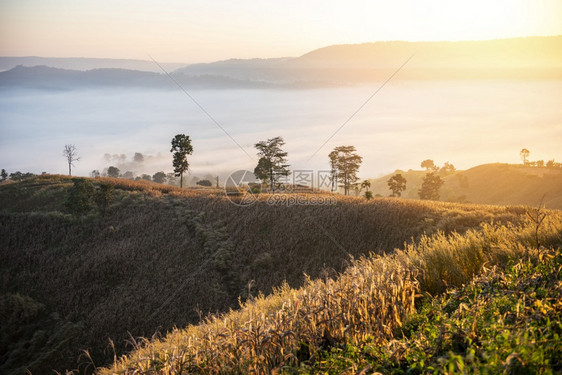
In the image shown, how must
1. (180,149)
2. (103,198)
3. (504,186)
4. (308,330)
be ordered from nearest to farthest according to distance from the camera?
(308,330) → (103,198) → (180,149) → (504,186)

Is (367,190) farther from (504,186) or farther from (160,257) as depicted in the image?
(504,186)

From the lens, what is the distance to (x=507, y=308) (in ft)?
14.9

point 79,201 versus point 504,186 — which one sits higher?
point 79,201

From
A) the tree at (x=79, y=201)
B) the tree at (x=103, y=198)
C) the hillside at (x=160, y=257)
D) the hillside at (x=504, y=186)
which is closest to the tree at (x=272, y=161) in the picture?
the hillside at (x=160, y=257)

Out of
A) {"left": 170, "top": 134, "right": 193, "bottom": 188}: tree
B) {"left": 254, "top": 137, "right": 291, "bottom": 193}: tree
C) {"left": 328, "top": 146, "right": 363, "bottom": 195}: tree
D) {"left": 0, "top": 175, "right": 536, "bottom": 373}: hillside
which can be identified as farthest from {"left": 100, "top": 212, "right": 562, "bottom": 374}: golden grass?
{"left": 328, "top": 146, "right": 363, "bottom": 195}: tree

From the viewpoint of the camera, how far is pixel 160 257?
101ft

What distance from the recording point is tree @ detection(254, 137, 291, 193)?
64750mm

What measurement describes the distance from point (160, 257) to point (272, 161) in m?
37.3

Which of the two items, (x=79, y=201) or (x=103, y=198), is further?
(x=103, y=198)

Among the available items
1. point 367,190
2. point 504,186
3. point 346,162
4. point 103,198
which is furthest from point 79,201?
point 504,186

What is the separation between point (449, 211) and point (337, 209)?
10.4m

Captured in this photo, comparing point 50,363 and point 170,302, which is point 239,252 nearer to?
point 170,302

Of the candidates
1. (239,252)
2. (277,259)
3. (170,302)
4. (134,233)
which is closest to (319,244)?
(277,259)

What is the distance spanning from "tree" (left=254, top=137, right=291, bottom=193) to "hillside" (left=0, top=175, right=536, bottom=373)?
77.0 feet
